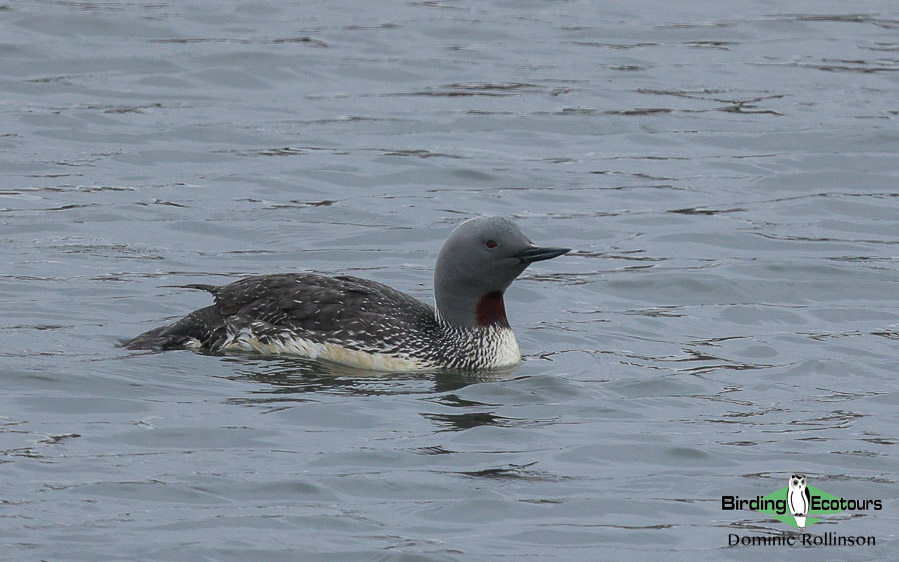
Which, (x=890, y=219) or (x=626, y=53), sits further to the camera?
(x=626, y=53)

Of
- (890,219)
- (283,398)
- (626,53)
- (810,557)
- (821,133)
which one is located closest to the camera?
(810,557)

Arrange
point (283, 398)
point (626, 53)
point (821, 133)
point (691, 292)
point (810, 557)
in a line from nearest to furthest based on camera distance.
Answer: point (810, 557)
point (283, 398)
point (691, 292)
point (821, 133)
point (626, 53)

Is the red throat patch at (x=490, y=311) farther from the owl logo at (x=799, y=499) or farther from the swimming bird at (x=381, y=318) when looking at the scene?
the owl logo at (x=799, y=499)

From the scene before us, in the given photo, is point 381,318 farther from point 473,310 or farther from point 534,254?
point 534,254

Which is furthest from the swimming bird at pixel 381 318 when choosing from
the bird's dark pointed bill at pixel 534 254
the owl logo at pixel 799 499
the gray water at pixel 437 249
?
the owl logo at pixel 799 499

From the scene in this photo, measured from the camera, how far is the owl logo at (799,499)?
7215 mm

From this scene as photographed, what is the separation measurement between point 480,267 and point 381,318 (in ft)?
2.05

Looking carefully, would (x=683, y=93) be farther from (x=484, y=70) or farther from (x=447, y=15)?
(x=447, y=15)

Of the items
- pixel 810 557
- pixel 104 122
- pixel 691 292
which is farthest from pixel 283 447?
pixel 104 122

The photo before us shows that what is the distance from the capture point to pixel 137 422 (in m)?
8.33

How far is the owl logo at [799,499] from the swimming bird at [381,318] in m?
2.40

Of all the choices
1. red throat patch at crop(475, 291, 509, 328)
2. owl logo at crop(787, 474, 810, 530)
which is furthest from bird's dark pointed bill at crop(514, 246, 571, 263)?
owl logo at crop(787, 474, 810, 530)

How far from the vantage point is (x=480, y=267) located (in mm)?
9539

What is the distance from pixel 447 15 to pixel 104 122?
18.9 ft
